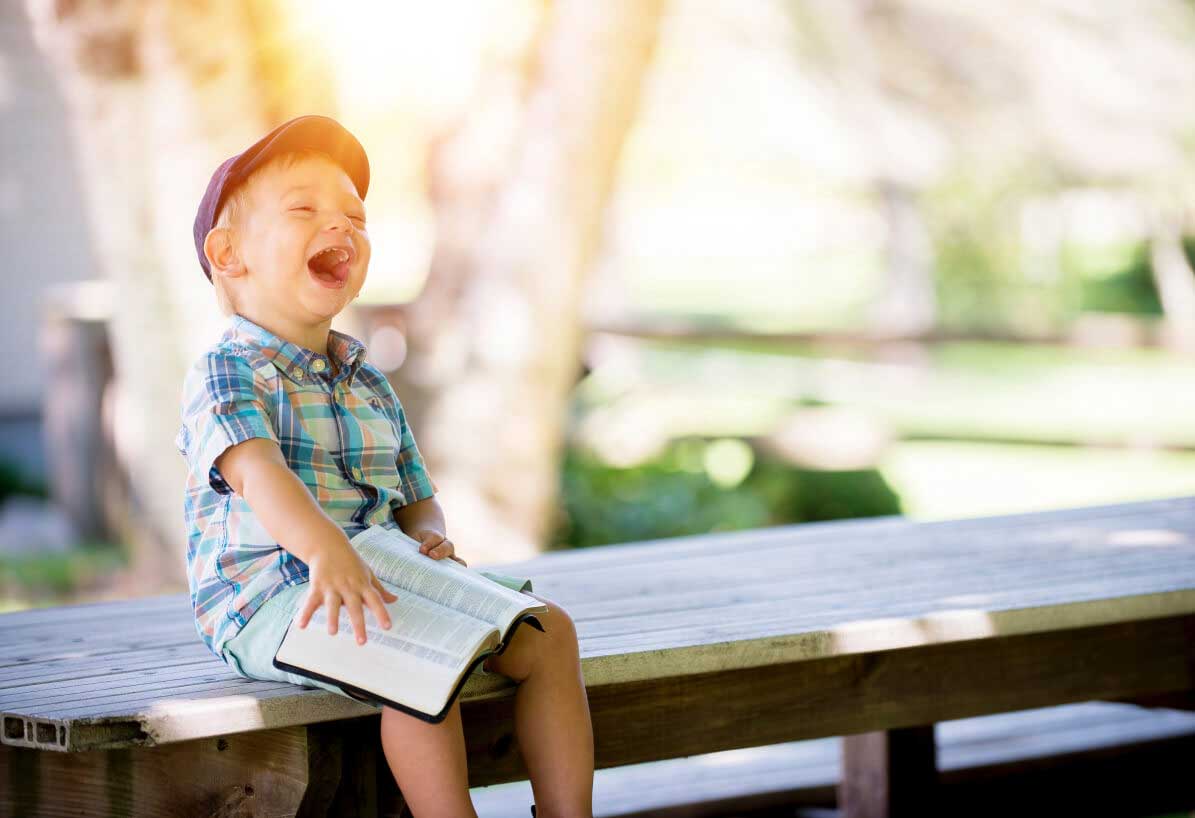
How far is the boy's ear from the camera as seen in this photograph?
2.20 metres

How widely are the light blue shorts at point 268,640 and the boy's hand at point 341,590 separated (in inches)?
4.2

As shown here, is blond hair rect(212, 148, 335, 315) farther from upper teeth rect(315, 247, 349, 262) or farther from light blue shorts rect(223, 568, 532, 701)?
light blue shorts rect(223, 568, 532, 701)

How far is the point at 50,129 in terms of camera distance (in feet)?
31.3

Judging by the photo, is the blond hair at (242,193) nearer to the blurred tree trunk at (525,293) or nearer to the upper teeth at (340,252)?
the upper teeth at (340,252)

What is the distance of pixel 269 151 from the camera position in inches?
85.7

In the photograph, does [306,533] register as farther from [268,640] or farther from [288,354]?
[288,354]

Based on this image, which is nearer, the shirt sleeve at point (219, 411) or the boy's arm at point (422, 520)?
the shirt sleeve at point (219, 411)

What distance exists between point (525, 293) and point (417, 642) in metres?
4.14

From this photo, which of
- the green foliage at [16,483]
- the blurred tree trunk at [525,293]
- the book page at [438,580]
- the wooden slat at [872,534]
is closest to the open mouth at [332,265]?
the book page at [438,580]

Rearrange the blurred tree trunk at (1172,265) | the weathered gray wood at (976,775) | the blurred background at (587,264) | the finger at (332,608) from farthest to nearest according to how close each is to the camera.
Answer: the blurred tree trunk at (1172,265) < the blurred background at (587,264) < the weathered gray wood at (976,775) < the finger at (332,608)

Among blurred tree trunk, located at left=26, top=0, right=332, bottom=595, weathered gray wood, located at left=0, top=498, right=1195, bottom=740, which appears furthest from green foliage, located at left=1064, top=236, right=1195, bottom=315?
weathered gray wood, located at left=0, top=498, right=1195, bottom=740

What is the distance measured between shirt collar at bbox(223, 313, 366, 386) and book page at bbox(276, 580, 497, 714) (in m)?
0.42

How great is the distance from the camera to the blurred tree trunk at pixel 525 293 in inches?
228

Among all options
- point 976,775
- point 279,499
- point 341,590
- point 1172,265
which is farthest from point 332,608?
point 1172,265
